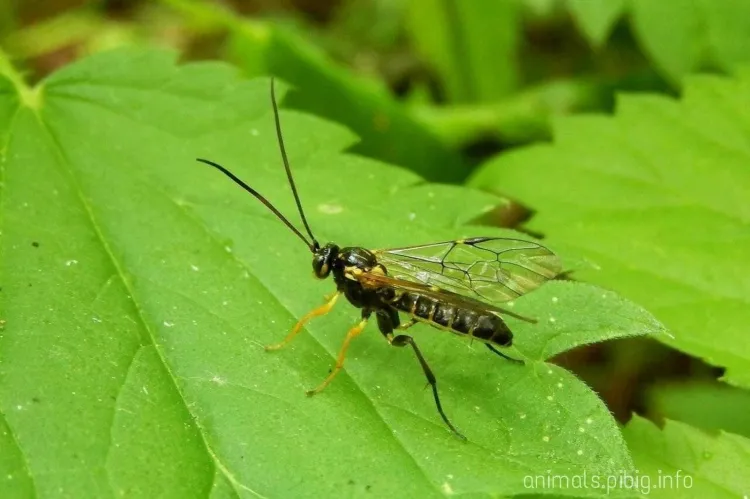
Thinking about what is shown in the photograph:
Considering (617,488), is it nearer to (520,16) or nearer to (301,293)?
(301,293)

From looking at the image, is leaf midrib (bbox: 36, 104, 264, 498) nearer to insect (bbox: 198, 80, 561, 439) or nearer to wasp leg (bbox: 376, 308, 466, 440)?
insect (bbox: 198, 80, 561, 439)

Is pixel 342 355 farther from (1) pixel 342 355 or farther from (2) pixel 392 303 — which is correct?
(2) pixel 392 303

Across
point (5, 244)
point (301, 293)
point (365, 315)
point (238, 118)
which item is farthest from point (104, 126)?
point (365, 315)

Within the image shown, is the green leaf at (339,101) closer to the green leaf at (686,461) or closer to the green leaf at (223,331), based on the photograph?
the green leaf at (223,331)

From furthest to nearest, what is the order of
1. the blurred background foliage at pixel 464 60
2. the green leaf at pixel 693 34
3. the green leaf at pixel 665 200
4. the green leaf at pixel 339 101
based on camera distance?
the green leaf at pixel 339 101, the green leaf at pixel 693 34, the blurred background foliage at pixel 464 60, the green leaf at pixel 665 200

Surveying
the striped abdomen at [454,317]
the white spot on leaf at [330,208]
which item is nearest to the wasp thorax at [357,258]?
the striped abdomen at [454,317]

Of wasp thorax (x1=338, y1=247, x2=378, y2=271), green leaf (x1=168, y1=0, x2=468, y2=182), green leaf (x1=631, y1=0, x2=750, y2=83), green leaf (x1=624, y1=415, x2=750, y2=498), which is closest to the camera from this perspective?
green leaf (x1=624, y1=415, x2=750, y2=498)

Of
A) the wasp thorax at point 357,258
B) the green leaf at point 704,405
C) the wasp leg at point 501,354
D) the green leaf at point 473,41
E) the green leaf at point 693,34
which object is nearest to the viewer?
the wasp leg at point 501,354

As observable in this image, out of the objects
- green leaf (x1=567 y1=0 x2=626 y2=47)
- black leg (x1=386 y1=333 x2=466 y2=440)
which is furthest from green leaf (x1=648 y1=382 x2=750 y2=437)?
green leaf (x1=567 y1=0 x2=626 y2=47)
